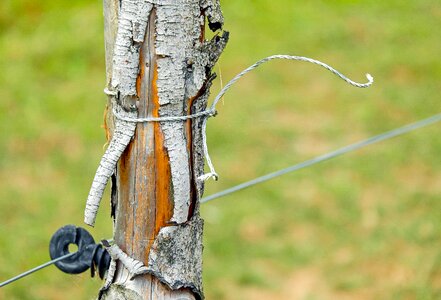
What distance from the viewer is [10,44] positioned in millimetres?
6824

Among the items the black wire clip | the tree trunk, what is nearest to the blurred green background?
the black wire clip

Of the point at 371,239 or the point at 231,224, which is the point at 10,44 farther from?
the point at 371,239

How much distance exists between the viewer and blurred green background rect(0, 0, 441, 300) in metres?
4.28

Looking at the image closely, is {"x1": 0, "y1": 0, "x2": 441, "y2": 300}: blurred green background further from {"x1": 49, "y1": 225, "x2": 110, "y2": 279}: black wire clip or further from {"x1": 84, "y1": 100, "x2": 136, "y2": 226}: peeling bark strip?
{"x1": 84, "y1": 100, "x2": 136, "y2": 226}: peeling bark strip

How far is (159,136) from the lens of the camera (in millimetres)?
1692

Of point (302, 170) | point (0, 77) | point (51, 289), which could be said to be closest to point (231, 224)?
point (302, 170)

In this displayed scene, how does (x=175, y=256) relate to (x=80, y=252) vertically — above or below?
below

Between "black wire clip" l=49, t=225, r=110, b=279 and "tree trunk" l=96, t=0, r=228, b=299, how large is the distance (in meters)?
0.13

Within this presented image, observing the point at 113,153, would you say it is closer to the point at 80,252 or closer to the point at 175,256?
the point at 175,256

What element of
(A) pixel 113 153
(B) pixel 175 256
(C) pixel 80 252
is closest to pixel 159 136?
(A) pixel 113 153

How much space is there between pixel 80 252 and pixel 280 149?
3.59 m

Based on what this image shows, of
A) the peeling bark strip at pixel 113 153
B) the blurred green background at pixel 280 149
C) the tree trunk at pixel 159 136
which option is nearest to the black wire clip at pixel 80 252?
the tree trunk at pixel 159 136

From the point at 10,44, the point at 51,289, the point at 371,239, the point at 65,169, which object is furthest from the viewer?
the point at 10,44

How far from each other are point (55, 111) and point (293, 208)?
204 cm
